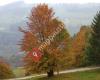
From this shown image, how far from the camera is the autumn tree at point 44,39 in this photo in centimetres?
5903

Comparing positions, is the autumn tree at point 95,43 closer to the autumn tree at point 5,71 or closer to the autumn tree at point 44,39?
the autumn tree at point 44,39

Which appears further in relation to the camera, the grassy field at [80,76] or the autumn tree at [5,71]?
the autumn tree at [5,71]

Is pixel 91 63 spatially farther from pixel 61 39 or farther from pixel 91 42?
pixel 61 39

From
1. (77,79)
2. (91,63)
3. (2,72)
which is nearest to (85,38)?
(91,63)

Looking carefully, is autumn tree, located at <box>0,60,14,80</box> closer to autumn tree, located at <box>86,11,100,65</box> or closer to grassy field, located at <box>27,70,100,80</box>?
autumn tree, located at <box>86,11,100,65</box>

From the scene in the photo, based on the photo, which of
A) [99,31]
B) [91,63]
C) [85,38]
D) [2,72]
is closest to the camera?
[99,31]

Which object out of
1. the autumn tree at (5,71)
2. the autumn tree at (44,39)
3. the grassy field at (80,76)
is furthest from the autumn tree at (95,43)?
the autumn tree at (5,71)

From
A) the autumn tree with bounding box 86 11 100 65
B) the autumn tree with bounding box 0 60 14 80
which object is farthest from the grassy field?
the autumn tree with bounding box 0 60 14 80

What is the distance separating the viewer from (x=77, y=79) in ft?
191

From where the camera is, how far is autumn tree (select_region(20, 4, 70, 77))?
2324 inches

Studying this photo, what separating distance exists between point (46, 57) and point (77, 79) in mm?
5338

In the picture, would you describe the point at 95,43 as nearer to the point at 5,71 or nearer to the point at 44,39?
the point at 44,39

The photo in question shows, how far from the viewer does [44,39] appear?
60.2 metres

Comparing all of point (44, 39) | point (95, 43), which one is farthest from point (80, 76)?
point (95, 43)
